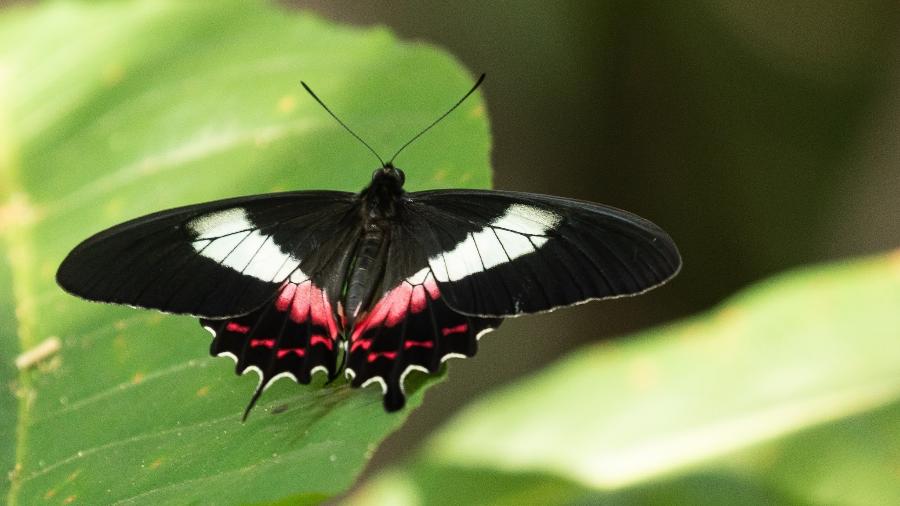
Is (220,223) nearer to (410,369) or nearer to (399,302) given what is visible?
(399,302)

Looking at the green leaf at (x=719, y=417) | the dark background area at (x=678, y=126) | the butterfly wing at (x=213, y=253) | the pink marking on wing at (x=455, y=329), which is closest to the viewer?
the butterfly wing at (x=213, y=253)

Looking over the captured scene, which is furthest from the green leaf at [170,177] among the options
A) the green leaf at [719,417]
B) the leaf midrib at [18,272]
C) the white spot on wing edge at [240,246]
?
the green leaf at [719,417]

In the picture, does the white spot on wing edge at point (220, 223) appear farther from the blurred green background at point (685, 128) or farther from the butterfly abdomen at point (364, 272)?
the blurred green background at point (685, 128)

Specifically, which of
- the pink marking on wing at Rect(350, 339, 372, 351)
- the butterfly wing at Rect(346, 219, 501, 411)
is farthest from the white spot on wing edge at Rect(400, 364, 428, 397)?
the pink marking on wing at Rect(350, 339, 372, 351)

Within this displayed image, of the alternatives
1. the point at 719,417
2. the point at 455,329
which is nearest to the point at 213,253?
the point at 455,329

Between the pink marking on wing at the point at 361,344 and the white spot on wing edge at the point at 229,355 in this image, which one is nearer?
the white spot on wing edge at the point at 229,355

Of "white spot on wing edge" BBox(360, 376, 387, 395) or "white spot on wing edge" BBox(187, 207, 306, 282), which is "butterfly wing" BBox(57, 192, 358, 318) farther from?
"white spot on wing edge" BBox(360, 376, 387, 395)

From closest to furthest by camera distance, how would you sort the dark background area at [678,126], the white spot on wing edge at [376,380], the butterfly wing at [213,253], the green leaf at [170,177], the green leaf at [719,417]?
the green leaf at [170,177], the white spot on wing edge at [376,380], the butterfly wing at [213,253], the green leaf at [719,417], the dark background area at [678,126]
